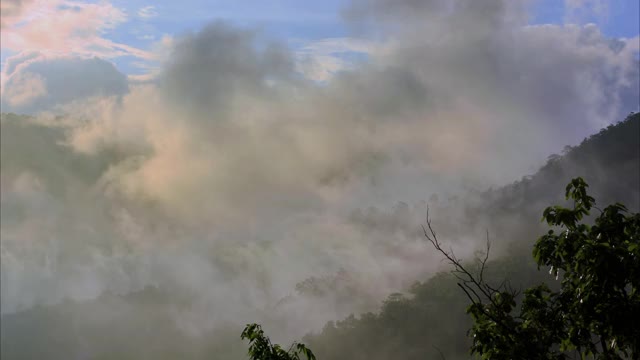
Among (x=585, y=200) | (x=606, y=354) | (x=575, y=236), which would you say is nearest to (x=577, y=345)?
(x=606, y=354)

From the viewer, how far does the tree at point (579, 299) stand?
13.4 m

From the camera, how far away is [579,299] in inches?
574

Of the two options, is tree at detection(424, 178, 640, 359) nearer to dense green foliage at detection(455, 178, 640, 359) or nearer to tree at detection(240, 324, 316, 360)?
dense green foliage at detection(455, 178, 640, 359)

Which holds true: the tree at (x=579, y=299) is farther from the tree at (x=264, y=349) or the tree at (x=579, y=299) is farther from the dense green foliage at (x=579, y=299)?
the tree at (x=264, y=349)

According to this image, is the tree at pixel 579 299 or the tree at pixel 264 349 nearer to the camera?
the tree at pixel 579 299

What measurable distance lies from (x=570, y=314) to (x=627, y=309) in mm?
1748

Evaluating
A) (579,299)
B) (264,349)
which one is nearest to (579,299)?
(579,299)

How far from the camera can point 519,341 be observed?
1503 cm

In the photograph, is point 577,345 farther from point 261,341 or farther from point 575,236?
point 261,341

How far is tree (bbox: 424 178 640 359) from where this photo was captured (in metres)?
13.4

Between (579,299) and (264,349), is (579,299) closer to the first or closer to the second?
(579,299)

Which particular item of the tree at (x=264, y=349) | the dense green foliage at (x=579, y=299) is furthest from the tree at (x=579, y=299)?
the tree at (x=264, y=349)

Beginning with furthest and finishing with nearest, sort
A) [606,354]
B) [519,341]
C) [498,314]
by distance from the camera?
[498,314] → [519,341] → [606,354]

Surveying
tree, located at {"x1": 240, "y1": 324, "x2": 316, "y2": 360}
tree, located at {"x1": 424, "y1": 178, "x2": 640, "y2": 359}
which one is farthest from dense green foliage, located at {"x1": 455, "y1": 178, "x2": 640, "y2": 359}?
tree, located at {"x1": 240, "y1": 324, "x2": 316, "y2": 360}
